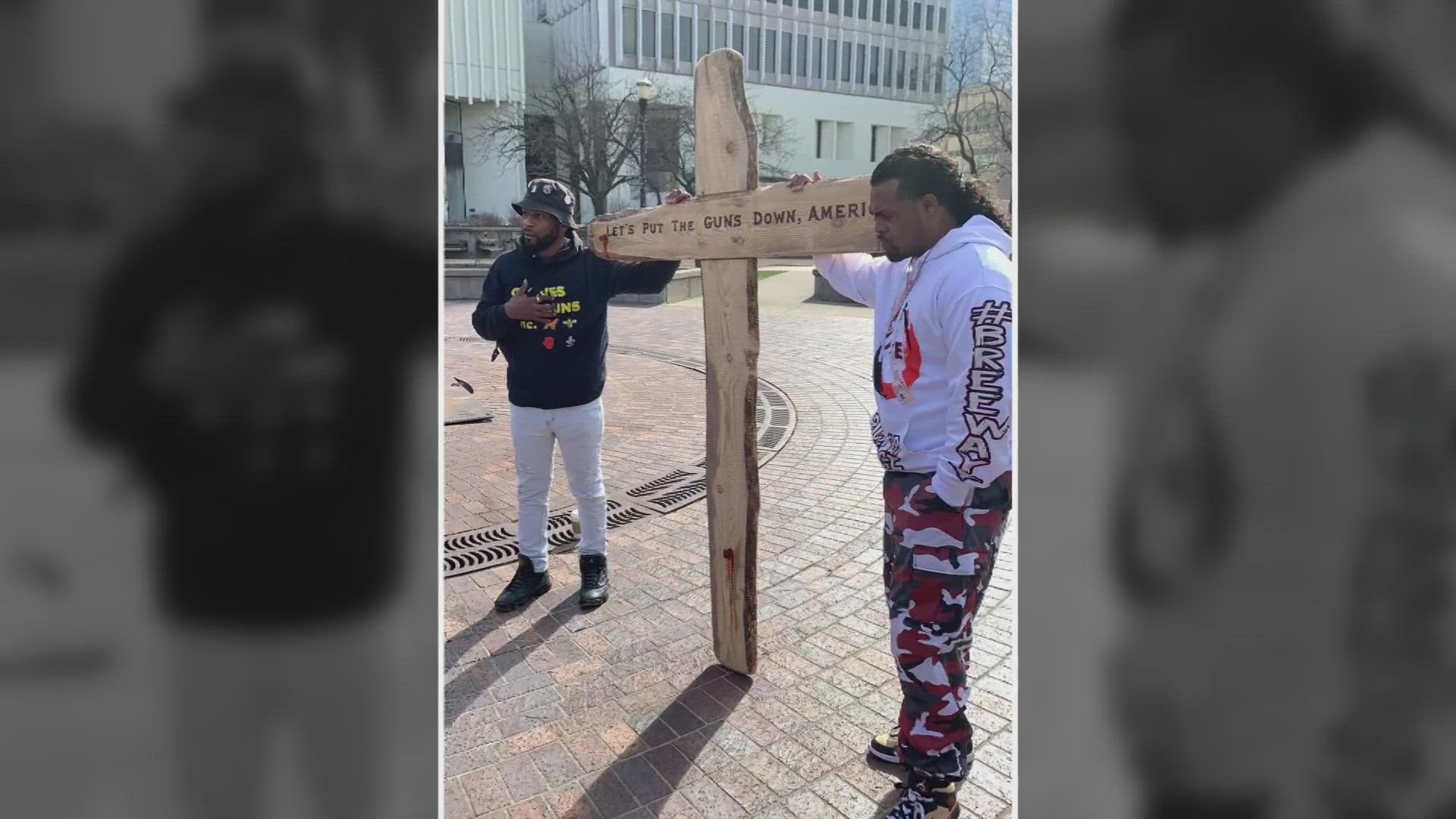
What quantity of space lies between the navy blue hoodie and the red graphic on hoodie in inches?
65.9

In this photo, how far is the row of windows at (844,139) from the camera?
5212cm

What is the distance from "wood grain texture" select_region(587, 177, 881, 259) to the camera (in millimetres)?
2453

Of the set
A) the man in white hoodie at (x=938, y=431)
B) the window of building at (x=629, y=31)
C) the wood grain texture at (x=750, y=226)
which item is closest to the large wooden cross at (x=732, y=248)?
the wood grain texture at (x=750, y=226)

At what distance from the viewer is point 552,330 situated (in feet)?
12.3

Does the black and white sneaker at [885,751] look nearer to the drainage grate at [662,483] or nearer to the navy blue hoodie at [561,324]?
the navy blue hoodie at [561,324]

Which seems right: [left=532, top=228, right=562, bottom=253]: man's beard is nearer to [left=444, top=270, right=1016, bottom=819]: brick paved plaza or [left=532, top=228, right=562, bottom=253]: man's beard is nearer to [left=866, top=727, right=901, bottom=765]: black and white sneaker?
[left=444, top=270, right=1016, bottom=819]: brick paved plaza

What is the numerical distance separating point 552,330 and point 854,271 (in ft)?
5.28

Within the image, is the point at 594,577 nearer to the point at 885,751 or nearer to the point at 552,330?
the point at 552,330

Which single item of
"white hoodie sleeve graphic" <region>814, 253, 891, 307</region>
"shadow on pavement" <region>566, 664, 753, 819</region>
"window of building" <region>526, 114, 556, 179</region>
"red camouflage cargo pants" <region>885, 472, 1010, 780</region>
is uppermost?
"window of building" <region>526, 114, 556, 179</region>

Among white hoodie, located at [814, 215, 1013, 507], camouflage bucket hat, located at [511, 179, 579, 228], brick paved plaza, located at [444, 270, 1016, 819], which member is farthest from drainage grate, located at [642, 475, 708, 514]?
white hoodie, located at [814, 215, 1013, 507]

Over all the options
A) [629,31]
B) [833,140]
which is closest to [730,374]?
[629,31]

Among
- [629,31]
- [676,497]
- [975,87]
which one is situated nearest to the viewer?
[676,497]
